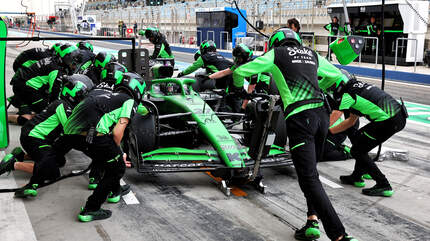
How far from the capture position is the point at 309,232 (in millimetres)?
4348

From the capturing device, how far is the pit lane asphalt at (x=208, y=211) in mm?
4535

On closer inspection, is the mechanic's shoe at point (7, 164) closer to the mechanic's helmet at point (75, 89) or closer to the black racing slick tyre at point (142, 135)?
the mechanic's helmet at point (75, 89)

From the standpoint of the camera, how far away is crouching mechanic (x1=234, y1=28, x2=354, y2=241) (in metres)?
4.24

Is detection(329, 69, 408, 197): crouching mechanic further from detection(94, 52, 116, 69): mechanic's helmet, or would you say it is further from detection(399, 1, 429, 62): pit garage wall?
detection(399, 1, 429, 62): pit garage wall

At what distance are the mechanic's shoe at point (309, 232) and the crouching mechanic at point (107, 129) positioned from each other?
1.90m

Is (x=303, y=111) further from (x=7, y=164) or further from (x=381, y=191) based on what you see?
(x=7, y=164)

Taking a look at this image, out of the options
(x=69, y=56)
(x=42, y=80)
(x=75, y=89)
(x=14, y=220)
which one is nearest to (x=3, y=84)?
(x=69, y=56)

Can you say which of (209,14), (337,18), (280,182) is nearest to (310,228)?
(280,182)

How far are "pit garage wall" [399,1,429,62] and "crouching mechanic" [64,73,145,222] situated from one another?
14.6 m

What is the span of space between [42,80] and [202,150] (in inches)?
164

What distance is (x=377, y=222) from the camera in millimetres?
4824

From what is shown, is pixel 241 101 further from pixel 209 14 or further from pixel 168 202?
pixel 209 14

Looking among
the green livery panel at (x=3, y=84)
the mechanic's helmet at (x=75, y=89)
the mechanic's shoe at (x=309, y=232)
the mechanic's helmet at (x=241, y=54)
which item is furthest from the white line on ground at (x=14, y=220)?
the mechanic's helmet at (x=241, y=54)

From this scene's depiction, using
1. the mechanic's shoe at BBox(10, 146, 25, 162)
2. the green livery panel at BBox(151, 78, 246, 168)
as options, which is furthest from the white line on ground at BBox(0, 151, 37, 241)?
the green livery panel at BBox(151, 78, 246, 168)
